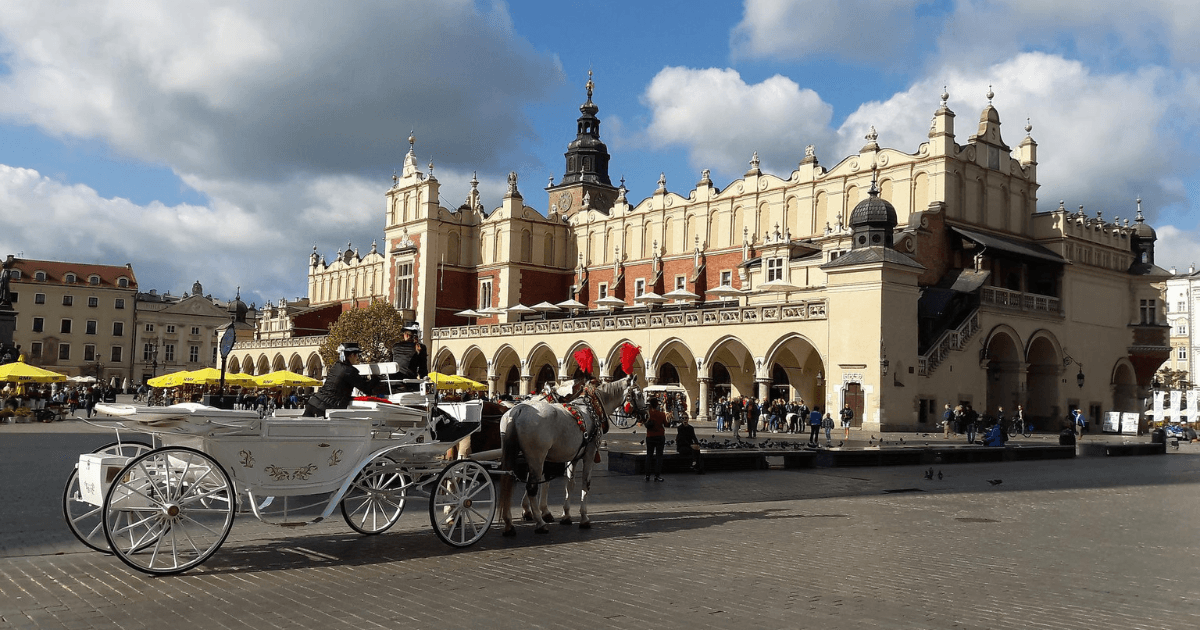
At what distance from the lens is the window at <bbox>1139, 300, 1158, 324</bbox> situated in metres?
48.3

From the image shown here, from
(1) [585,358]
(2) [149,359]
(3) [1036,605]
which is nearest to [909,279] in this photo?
(1) [585,358]

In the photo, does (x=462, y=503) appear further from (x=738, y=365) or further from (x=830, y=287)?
(x=738, y=365)

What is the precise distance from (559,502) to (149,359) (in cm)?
9066

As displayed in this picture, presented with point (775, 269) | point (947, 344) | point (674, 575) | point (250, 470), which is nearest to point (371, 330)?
point (775, 269)

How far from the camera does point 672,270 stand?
53594 mm

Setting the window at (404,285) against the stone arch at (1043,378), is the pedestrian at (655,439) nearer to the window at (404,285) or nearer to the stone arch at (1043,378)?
the stone arch at (1043,378)

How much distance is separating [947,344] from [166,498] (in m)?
33.7

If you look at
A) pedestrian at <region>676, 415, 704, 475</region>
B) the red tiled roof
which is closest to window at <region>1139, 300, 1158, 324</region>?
pedestrian at <region>676, 415, 704, 475</region>

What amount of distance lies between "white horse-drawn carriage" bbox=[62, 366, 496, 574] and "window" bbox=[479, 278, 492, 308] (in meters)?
50.5

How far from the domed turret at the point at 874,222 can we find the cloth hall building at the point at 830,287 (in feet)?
0.25

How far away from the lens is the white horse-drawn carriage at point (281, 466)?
7.55 m

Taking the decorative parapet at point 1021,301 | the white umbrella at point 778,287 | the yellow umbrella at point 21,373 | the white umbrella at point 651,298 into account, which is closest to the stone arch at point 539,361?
the white umbrella at point 651,298

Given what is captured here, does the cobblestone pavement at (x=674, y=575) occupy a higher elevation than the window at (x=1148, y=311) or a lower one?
lower

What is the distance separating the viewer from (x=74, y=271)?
89.3 metres
